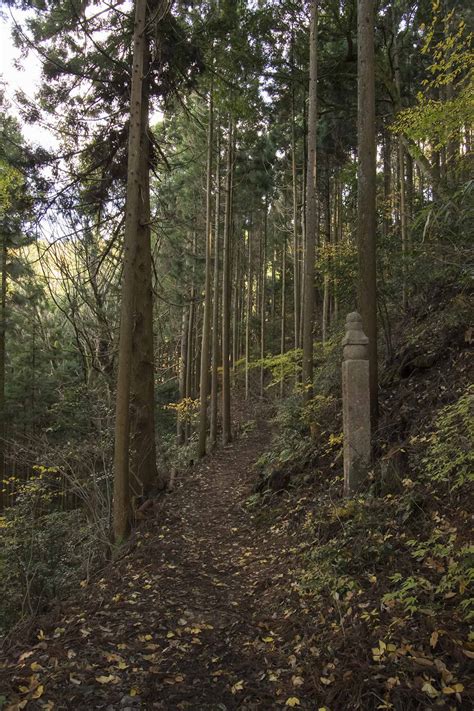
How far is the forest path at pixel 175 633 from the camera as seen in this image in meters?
3.08

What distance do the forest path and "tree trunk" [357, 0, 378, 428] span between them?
2.61m

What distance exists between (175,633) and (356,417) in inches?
115

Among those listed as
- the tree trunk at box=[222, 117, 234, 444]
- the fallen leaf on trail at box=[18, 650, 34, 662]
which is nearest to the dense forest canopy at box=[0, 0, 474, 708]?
the tree trunk at box=[222, 117, 234, 444]

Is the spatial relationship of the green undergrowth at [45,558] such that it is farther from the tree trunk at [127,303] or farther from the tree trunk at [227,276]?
the tree trunk at [227,276]

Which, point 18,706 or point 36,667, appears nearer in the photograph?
point 18,706

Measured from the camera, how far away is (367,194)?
237 inches

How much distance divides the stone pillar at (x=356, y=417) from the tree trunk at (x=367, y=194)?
21.1 inches

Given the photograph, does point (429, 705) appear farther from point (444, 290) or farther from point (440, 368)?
point (444, 290)

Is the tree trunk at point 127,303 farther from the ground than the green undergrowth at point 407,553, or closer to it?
farther from the ground

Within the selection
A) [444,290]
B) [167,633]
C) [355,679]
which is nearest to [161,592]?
[167,633]

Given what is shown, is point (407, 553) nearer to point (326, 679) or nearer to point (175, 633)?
point (326, 679)

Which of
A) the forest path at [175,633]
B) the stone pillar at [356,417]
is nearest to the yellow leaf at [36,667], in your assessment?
the forest path at [175,633]

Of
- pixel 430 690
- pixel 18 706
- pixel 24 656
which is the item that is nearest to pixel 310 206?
pixel 430 690

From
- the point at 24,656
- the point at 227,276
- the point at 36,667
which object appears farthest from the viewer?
the point at 227,276
